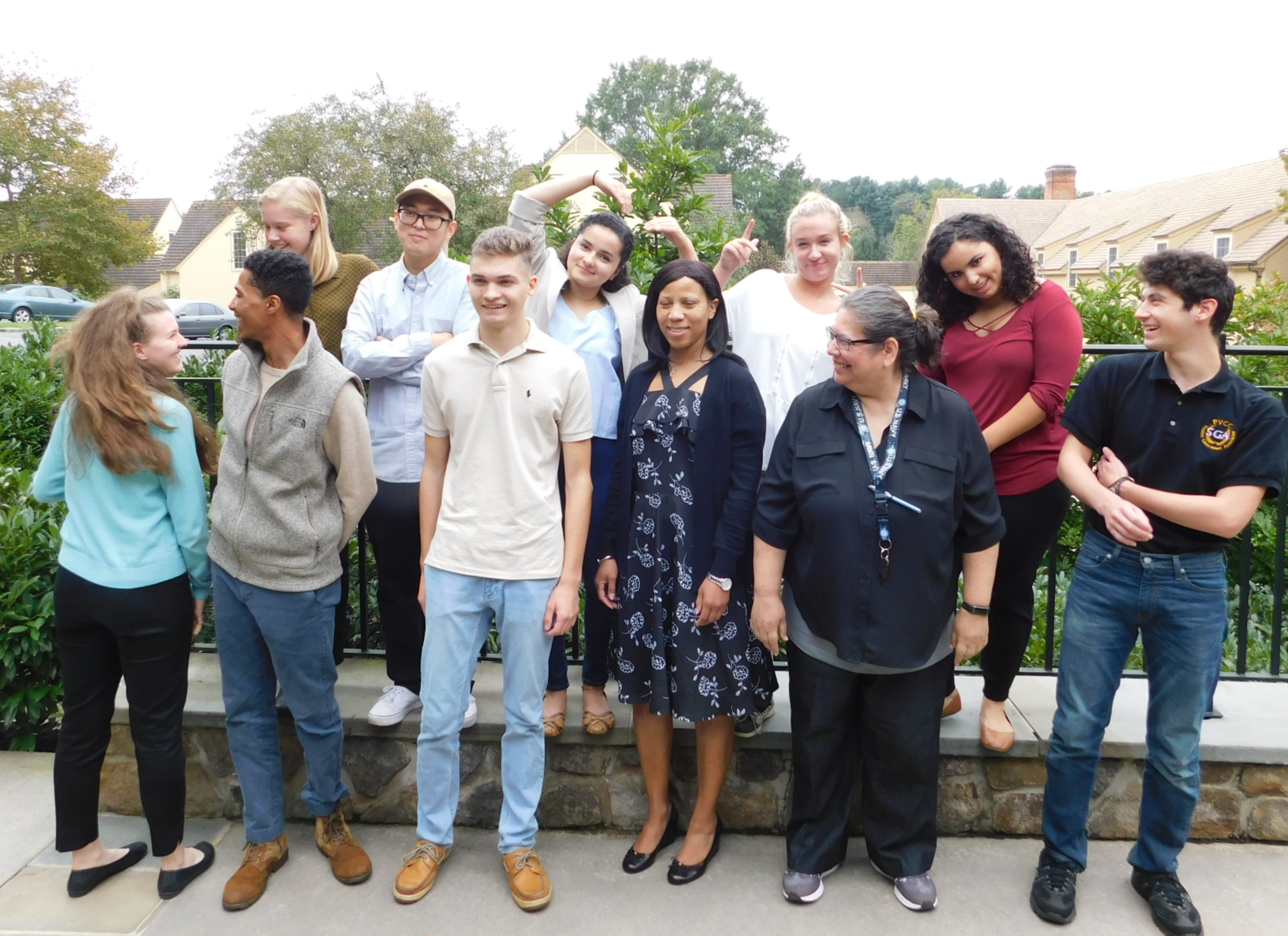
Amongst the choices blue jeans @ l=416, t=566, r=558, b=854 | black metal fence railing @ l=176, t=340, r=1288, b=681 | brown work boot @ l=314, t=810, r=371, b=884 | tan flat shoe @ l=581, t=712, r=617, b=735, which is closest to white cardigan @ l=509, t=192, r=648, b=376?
blue jeans @ l=416, t=566, r=558, b=854

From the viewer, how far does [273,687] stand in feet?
9.45

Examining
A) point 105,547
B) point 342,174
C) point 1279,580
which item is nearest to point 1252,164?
point 342,174

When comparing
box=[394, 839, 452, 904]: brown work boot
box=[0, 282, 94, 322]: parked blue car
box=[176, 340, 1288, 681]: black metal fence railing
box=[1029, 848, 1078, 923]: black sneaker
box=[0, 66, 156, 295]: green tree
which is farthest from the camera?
box=[0, 282, 94, 322]: parked blue car

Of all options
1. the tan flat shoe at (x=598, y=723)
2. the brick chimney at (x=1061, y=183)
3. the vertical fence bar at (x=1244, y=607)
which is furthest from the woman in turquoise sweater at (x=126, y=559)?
the brick chimney at (x=1061, y=183)

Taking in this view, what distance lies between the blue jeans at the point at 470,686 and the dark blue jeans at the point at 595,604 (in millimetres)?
259

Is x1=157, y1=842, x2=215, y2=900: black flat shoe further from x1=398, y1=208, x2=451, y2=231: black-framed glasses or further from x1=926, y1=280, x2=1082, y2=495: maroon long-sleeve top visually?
x1=926, y1=280, x2=1082, y2=495: maroon long-sleeve top

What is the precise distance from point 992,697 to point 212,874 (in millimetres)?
2691

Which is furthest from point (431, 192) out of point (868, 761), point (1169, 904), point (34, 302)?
point (34, 302)

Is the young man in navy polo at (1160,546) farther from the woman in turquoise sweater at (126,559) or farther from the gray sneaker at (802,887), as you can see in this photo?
the woman in turquoise sweater at (126,559)

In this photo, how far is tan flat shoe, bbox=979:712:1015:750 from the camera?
2959mm

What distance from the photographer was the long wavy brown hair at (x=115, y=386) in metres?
2.60

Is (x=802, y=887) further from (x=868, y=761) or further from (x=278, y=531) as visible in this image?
(x=278, y=531)

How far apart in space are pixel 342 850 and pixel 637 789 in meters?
1.01

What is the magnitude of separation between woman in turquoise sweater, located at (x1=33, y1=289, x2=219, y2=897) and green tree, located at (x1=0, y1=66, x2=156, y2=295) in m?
26.9
